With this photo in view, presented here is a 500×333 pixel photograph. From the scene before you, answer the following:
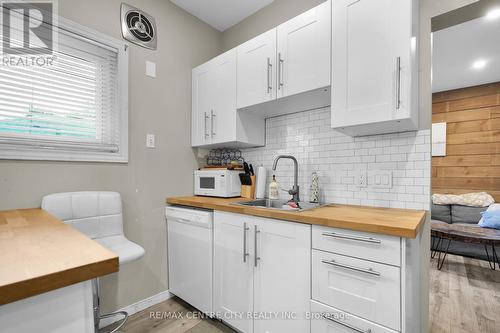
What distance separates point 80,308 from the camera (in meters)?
0.61

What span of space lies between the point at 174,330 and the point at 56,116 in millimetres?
1717

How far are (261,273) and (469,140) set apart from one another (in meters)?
4.43

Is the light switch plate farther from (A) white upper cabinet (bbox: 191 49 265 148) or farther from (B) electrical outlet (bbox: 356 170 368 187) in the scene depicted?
(B) electrical outlet (bbox: 356 170 368 187)

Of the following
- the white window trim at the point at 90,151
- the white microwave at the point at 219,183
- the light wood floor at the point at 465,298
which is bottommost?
the light wood floor at the point at 465,298

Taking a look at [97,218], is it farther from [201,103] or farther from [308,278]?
[308,278]

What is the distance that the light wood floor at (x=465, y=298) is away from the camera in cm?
187

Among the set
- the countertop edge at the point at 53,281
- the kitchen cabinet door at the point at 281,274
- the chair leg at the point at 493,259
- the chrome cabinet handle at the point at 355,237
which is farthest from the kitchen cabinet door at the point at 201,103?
the chair leg at the point at 493,259

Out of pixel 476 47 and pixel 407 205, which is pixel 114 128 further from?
pixel 476 47

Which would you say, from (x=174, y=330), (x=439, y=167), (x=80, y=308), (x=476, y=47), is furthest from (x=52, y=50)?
(x=439, y=167)

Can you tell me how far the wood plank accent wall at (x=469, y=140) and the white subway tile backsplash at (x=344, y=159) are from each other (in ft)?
11.3

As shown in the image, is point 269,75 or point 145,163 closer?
point 269,75

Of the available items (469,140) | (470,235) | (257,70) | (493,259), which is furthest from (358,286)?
(469,140)

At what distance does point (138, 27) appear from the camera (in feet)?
6.68

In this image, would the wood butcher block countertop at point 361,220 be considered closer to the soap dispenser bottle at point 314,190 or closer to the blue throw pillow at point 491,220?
the soap dispenser bottle at point 314,190
